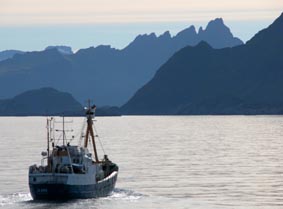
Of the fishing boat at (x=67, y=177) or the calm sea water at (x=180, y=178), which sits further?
the calm sea water at (x=180, y=178)

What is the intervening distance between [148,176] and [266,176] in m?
14.4

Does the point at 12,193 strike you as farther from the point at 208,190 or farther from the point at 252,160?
the point at 252,160

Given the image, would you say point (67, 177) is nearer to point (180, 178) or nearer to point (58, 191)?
point (58, 191)

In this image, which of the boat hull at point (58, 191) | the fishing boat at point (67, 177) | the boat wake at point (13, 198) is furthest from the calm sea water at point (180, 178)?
the fishing boat at point (67, 177)

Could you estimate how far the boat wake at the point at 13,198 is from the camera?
86.2 m

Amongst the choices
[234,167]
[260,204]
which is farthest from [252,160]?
[260,204]

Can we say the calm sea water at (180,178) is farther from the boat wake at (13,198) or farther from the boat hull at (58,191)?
the boat hull at (58,191)

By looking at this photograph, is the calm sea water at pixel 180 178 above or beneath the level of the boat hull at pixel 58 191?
beneath

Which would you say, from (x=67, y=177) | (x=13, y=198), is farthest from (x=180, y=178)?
(x=67, y=177)

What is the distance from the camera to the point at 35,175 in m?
84.7

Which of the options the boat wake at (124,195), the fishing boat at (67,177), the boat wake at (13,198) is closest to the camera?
the fishing boat at (67,177)

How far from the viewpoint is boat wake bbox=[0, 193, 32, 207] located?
8619 centimetres

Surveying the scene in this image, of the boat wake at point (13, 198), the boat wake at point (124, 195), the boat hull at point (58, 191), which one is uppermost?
the boat hull at point (58, 191)

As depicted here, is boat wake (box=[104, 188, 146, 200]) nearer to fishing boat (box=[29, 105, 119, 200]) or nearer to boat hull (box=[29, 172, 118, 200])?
fishing boat (box=[29, 105, 119, 200])
